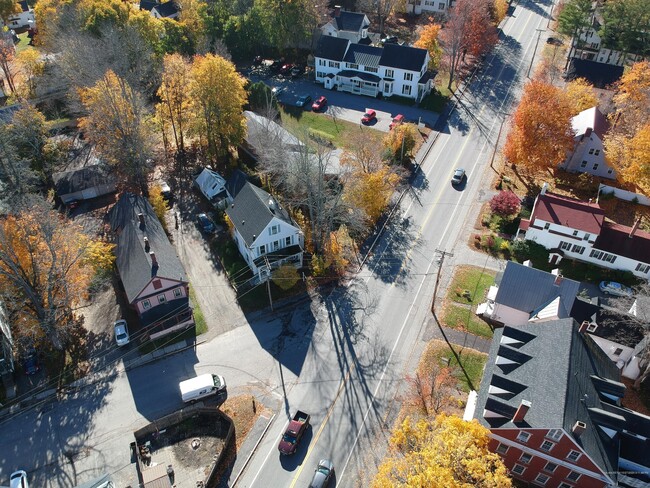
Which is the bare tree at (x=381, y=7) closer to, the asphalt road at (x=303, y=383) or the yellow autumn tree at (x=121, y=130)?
the yellow autumn tree at (x=121, y=130)

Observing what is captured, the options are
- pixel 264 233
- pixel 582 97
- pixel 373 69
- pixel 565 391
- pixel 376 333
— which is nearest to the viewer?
pixel 565 391

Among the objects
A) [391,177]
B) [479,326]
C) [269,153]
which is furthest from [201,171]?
[479,326]

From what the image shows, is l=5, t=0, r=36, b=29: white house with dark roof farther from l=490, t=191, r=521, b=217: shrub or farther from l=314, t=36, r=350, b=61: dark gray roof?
l=490, t=191, r=521, b=217: shrub

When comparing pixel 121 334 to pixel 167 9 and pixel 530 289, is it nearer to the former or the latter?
pixel 530 289

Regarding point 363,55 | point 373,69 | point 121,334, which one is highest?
point 363,55

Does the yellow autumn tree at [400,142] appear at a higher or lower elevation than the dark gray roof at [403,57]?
lower

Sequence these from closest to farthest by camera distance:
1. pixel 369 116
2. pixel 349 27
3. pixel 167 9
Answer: pixel 369 116
pixel 349 27
pixel 167 9

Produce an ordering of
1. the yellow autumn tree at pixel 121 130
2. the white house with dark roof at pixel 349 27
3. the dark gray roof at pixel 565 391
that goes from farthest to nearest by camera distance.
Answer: the white house with dark roof at pixel 349 27 < the yellow autumn tree at pixel 121 130 < the dark gray roof at pixel 565 391

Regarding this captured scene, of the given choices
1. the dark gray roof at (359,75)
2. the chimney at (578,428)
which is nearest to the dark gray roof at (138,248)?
the chimney at (578,428)

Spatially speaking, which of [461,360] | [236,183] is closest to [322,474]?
[461,360]
